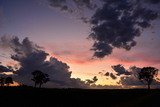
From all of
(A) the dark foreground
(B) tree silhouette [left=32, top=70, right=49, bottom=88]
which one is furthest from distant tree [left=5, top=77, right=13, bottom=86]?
(A) the dark foreground

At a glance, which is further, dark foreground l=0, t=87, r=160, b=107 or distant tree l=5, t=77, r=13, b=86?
distant tree l=5, t=77, r=13, b=86

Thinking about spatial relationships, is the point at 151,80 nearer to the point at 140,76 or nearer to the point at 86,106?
the point at 140,76

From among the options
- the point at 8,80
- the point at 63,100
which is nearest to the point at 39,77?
the point at 8,80

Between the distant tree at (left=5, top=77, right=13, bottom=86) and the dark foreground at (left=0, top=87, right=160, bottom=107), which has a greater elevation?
the distant tree at (left=5, top=77, right=13, bottom=86)

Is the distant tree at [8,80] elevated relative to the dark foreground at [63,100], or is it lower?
elevated

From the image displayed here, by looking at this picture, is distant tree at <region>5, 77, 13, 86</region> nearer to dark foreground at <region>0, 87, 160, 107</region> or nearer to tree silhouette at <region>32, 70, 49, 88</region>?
tree silhouette at <region>32, 70, 49, 88</region>

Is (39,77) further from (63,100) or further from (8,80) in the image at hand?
(63,100)

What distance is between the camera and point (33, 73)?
14625 cm

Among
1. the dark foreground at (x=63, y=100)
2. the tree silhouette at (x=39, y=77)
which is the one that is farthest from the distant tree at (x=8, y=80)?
the dark foreground at (x=63, y=100)

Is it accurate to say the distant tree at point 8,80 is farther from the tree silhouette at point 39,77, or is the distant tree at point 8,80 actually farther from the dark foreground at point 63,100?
the dark foreground at point 63,100

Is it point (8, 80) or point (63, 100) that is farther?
point (8, 80)

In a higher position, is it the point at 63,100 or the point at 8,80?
the point at 8,80

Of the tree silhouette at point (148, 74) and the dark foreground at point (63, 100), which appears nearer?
the dark foreground at point (63, 100)

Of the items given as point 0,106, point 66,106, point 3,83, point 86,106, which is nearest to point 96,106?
point 86,106
